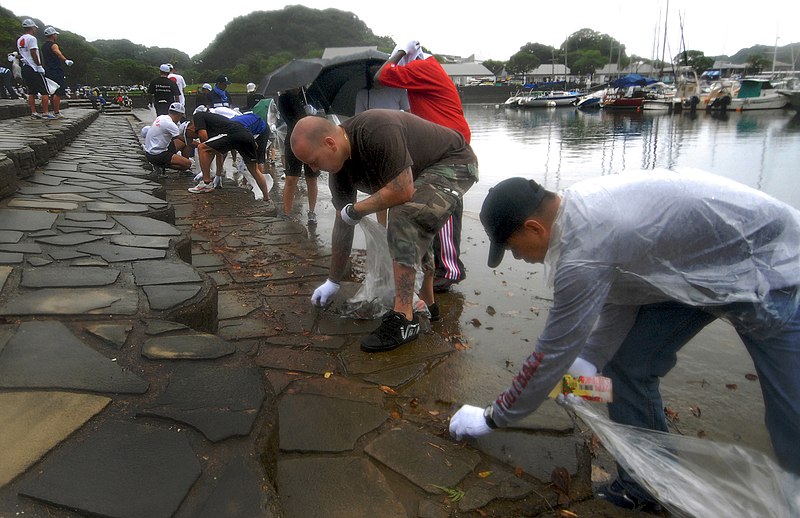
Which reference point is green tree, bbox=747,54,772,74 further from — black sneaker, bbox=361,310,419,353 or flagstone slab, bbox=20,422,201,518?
flagstone slab, bbox=20,422,201,518

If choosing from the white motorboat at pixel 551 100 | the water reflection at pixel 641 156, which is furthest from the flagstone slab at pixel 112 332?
the white motorboat at pixel 551 100

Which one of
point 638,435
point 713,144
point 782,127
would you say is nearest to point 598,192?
point 638,435

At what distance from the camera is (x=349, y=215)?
3.14 meters

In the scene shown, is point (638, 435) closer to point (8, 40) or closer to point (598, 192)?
point (598, 192)

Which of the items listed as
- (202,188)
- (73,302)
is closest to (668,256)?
(73,302)

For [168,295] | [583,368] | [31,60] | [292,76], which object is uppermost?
[31,60]

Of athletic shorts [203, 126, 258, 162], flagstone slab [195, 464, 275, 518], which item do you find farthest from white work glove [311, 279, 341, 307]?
athletic shorts [203, 126, 258, 162]

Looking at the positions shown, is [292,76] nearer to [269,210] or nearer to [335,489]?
[269,210]

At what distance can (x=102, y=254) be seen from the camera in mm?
3176

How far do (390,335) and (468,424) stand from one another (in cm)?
99

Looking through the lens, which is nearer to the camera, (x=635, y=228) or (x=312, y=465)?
(x=635, y=228)

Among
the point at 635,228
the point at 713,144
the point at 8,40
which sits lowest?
the point at 713,144

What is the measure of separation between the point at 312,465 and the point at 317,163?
5.00 feet

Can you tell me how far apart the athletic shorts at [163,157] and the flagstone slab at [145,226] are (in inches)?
186
